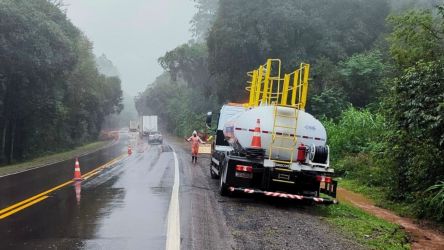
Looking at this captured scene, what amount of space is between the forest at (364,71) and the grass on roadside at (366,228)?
1.59 metres

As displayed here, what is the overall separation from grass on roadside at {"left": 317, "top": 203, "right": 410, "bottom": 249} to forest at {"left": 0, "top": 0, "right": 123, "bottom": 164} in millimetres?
22448

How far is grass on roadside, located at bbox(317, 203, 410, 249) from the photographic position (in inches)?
326

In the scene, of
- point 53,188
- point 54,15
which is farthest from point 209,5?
point 53,188

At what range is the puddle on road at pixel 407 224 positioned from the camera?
9.06 metres

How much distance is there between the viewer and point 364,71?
2956 cm

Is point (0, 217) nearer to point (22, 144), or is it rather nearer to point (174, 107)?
point (22, 144)

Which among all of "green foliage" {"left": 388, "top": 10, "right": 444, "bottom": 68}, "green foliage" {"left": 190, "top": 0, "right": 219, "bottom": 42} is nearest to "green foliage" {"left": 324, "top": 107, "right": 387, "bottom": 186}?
"green foliage" {"left": 388, "top": 10, "right": 444, "bottom": 68}

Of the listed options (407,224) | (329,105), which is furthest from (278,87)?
(329,105)

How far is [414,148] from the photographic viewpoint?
12.6 metres

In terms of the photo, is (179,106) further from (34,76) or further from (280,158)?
(280,158)

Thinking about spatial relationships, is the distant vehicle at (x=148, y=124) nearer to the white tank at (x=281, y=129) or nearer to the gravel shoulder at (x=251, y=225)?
the gravel shoulder at (x=251, y=225)

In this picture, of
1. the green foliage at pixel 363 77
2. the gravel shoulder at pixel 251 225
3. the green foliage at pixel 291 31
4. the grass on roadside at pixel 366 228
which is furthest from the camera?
the green foliage at pixel 291 31

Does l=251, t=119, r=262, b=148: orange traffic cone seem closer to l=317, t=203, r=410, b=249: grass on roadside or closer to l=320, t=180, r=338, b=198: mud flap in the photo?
l=320, t=180, r=338, b=198: mud flap

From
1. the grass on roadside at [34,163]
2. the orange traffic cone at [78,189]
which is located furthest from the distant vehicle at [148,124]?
the orange traffic cone at [78,189]
